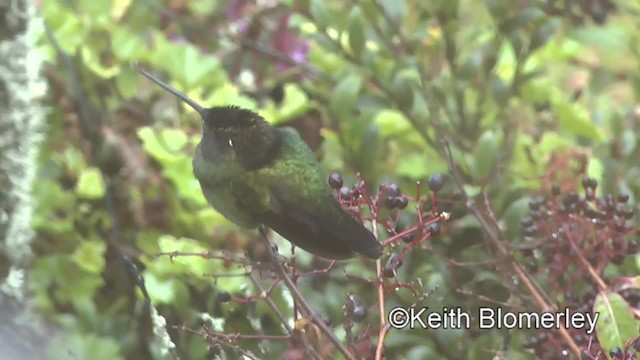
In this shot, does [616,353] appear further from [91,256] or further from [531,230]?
[91,256]

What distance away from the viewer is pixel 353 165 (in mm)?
526

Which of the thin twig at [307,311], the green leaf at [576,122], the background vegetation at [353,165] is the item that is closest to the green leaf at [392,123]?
the background vegetation at [353,165]

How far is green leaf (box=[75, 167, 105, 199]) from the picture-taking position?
61cm

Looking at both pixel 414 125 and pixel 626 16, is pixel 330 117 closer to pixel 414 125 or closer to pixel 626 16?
pixel 414 125

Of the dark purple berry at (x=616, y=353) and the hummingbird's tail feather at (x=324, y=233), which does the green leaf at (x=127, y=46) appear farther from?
the dark purple berry at (x=616, y=353)

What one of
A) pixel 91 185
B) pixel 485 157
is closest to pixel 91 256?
pixel 91 185

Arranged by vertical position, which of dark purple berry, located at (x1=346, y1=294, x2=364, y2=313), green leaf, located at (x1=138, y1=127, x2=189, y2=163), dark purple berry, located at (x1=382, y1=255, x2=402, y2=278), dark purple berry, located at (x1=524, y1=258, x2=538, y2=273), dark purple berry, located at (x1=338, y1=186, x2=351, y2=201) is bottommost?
dark purple berry, located at (x1=346, y1=294, x2=364, y2=313)

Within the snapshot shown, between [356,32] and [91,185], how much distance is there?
22cm

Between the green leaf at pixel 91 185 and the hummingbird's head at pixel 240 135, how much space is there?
245 mm

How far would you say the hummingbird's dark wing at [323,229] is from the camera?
367 mm

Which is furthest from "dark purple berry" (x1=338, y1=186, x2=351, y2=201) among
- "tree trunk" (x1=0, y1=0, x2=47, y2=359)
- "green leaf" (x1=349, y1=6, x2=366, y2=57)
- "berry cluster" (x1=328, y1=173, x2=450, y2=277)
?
"tree trunk" (x1=0, y1=0, x2=47, y2=359)

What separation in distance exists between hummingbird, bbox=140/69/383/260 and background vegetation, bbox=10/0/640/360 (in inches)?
0.8

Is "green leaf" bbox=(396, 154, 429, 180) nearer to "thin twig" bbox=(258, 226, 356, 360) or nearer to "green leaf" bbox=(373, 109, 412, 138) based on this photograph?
"green leaf" bbox=(373, 109, 412, 138)

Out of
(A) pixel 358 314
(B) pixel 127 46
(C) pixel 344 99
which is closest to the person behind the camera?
(A) pixel 358 314
